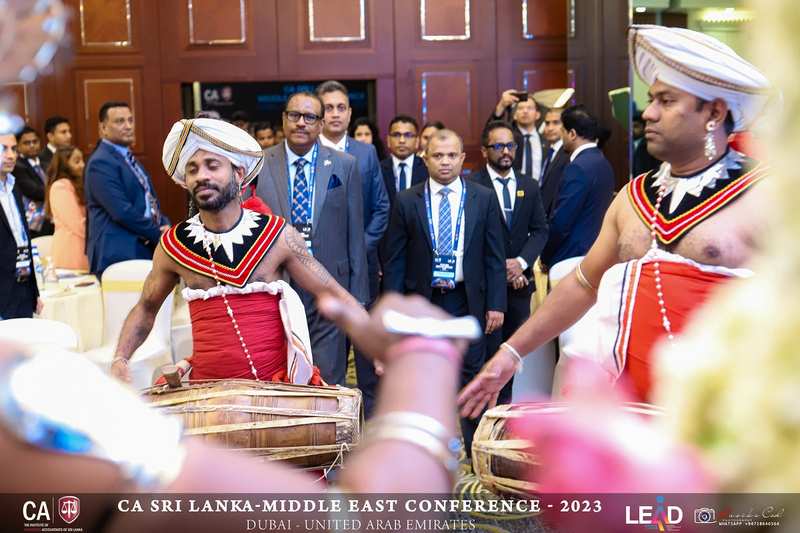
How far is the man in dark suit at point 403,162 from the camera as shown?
746cm

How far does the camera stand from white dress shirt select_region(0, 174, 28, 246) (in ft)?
17.7

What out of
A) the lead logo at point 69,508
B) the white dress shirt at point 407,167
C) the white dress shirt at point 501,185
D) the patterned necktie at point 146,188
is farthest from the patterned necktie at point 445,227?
the lead logo at point 69,508

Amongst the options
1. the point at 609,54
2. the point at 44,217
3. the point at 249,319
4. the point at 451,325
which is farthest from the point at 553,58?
the point at 451,325

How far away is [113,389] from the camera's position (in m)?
0.80

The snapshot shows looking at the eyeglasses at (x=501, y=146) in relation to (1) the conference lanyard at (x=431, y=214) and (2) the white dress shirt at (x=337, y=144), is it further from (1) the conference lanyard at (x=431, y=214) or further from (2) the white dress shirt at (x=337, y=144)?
(2) the white dress shirt at (x=337, y=144)

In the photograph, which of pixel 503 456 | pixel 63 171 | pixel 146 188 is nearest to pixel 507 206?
pixel 146 188

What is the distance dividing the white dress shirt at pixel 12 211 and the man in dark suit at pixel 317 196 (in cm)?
139

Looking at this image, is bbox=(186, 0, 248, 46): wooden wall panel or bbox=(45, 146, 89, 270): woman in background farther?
bbox=(186, 0, 248, 46): wooden wall panel

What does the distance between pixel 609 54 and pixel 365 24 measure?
10.00 ft

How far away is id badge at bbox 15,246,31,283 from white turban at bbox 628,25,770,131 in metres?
3.88

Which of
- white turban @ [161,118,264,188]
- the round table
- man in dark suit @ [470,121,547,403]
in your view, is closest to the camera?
white turban @ [161,118,264,188]

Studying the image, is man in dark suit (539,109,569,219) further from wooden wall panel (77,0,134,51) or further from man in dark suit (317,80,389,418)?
wooden wall panel (77,0,134,51)

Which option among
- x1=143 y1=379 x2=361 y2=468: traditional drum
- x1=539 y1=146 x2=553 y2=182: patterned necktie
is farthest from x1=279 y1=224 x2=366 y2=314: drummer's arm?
x1=539 y1=146 x2=553 y2=182: patterned necktie

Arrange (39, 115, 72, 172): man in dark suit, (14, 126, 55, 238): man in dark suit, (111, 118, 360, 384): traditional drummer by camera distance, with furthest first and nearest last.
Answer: (39, 115, 72, 172): man in dark suit
(14, 126, 55, 238): man in dark suit
(111, 118, 360, 384): traditional drummer
